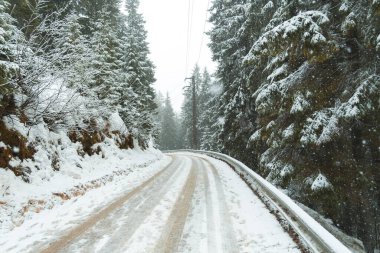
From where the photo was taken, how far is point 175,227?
21.6ft

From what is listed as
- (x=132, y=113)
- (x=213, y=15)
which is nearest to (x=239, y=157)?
(x=132, y=113)

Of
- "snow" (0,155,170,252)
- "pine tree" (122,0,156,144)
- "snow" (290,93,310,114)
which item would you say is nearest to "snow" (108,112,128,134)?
"pine tree" (122,0,156,144)

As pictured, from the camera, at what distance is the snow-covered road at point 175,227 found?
5.56 metres

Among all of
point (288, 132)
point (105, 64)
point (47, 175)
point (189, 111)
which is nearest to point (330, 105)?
point (288, 132)

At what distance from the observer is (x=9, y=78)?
8562 millimetres

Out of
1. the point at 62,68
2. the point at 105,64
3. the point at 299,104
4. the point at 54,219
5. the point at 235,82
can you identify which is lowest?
the point at 54,219

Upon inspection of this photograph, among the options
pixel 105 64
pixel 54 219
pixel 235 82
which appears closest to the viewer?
pixel 54 219

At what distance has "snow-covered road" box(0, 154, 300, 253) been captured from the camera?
219 inches

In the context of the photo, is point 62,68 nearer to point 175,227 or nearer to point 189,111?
point 175,227

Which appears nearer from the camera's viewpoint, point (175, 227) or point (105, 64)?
point (175, 227)

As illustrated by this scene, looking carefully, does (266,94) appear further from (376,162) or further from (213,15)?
(213,15)

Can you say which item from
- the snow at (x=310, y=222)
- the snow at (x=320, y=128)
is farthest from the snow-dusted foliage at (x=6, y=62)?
the snow at (x=320, y=128)

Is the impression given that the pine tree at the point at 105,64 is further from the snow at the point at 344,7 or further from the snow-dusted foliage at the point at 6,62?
the snow at the point at 344,7

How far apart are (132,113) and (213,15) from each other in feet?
38.9
